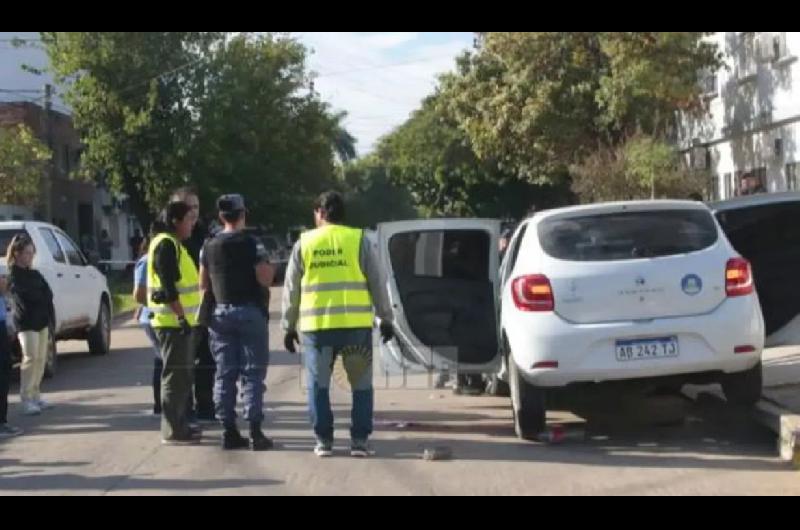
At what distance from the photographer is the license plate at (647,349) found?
9789 mm

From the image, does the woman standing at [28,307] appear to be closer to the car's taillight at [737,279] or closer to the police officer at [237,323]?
the police officer at [237,323]

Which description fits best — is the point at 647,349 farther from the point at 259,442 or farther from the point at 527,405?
the point at 259,442

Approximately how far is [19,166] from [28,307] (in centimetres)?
2496

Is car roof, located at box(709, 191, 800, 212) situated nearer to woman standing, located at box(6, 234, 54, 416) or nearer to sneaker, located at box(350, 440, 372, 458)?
sneaker, located at box(350, 440, 372, 458)

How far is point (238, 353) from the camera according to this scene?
10.3m

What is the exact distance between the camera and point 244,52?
46.6 metres

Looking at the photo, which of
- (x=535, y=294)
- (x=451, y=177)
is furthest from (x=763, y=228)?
(x=451, y=177)

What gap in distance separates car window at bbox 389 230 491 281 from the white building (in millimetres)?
8520

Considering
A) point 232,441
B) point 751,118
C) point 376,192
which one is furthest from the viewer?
point 376,192

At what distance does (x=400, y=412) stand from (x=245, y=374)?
249 cm

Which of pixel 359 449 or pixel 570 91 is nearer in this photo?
pixel 359 449

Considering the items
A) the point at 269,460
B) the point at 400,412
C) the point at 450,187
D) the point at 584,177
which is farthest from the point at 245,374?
the point at 450,187

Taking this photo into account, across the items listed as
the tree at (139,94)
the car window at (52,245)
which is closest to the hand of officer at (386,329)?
the car window at (52,245)
